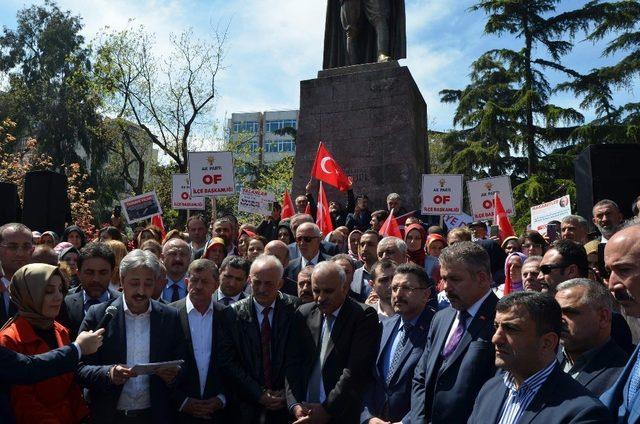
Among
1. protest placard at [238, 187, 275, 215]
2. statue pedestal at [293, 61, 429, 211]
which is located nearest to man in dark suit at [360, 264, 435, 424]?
statue pedestal at [293, 61, 429, 211]

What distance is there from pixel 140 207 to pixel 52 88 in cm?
3063

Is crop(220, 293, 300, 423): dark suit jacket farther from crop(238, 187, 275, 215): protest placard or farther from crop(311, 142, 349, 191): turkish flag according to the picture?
crop(238, 187, 275, 215): protest placard

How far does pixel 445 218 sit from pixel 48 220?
7226 mm

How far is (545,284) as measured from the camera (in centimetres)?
476

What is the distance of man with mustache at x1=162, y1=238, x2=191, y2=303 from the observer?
6.69 meters

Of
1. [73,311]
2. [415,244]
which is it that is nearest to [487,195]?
[415,244]

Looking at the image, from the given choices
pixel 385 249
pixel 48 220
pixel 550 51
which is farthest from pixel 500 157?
pixel 385 249

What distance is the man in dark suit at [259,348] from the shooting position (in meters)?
5.00

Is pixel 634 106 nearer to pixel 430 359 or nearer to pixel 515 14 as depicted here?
pixel 515 14

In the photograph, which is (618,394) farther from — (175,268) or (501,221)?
(501,221)

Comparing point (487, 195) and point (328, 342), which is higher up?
point (487, 195)

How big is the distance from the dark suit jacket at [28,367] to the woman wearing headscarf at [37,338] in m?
0.16

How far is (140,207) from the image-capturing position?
1264 centimetres

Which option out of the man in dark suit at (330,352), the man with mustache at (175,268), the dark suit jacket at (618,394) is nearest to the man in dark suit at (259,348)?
the man in dark suit at (330,352)
